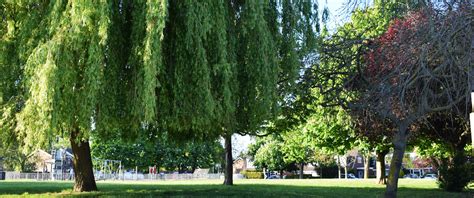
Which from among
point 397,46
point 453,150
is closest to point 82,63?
point 397,46

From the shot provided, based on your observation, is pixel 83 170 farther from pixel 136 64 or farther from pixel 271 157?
pixel 271 157

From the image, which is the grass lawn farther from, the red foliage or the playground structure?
the playground structure

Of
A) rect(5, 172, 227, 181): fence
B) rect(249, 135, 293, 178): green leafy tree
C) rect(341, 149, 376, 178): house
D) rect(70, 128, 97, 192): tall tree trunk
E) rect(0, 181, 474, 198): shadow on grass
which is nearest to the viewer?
rect(0, 181, 474, 198): shadow on grass

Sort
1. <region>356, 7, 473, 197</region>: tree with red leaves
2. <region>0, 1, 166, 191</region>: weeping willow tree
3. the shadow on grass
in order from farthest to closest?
the shadow on grass
<region>356, 7, 473, 197</region>: tree with red leaves
<region>0, 1, 166, 191</region>: weeping willow tree

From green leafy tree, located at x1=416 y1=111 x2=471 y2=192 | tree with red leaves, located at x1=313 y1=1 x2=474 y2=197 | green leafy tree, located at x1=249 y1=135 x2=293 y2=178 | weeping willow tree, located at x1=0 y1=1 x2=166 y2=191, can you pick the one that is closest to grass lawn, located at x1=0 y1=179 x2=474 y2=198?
green leafy tree, located at x1=416 y1=111 x2=471 y2=192

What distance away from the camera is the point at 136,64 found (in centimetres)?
960

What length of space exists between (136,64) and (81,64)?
1.02m

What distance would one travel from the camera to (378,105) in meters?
11.7

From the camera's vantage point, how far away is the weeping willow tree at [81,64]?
28.5 ft

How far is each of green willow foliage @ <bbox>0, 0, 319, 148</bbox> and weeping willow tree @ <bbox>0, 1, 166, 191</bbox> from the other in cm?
2

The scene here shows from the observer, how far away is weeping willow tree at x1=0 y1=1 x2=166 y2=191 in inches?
341

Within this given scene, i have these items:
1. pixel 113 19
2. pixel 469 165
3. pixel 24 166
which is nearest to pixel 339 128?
pixel 469 165

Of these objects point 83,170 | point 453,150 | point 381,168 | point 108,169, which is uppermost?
point 453,150

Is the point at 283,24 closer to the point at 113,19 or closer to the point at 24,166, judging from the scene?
the point at 113,19
